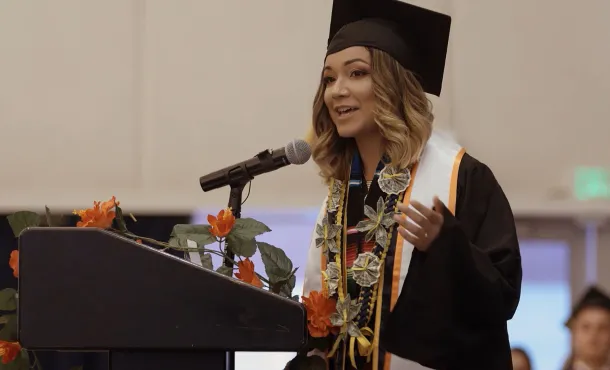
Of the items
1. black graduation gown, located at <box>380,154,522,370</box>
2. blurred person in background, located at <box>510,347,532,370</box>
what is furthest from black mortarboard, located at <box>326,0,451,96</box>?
blurred person in background, located at <box>510,347,532,370</box>

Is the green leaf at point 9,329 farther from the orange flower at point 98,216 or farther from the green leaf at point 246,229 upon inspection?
the green leaf at point 246,229

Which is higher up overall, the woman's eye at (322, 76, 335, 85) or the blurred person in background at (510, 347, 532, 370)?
the woman's eye at (322, 76, 335, 85)

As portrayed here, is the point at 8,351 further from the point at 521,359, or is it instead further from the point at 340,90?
the point at 521,359

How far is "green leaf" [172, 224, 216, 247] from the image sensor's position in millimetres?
1456

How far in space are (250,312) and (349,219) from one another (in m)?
0.77

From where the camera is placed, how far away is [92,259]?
1.19 metres

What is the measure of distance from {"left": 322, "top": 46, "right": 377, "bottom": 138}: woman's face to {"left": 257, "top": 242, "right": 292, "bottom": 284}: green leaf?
48 centimetres

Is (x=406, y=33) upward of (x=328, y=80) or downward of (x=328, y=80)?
upward

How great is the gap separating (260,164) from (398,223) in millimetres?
377

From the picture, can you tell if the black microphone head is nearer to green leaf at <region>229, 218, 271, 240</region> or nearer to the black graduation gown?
green leaf at <region>229, 218, 271, 240</region>

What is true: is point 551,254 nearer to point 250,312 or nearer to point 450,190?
point 450,190

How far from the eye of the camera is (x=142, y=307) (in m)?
1.18

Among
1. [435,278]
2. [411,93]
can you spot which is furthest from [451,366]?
[411,93]

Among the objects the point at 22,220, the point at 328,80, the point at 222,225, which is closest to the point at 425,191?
the point at 328,80
